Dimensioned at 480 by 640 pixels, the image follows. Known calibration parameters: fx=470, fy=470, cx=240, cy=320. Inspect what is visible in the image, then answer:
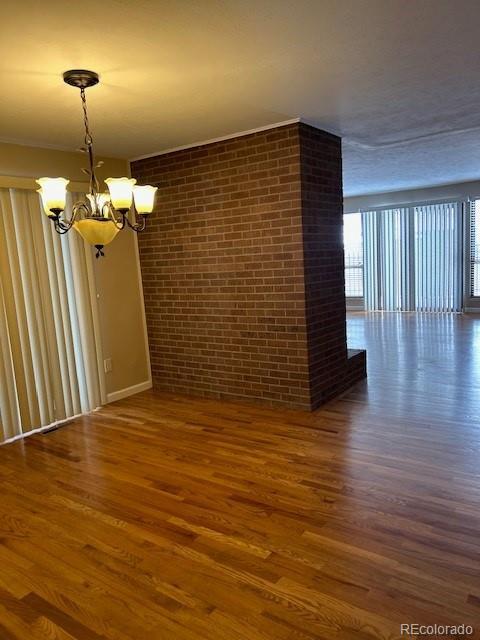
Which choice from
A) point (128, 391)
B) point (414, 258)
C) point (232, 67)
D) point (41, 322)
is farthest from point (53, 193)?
point (414, 258)

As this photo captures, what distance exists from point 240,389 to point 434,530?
2409mm

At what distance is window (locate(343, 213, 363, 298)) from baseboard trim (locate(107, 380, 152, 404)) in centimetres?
625

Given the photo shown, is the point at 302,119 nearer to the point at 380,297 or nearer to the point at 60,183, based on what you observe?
the point at 60,183

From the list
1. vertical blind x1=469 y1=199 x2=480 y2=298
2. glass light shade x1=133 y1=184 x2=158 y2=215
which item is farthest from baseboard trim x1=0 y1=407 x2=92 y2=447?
vertical blind x1=469 y1=199 x2=480 y2=298

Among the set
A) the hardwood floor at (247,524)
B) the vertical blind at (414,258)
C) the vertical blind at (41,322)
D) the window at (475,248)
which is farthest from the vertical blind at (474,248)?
the vertical blind at (41,322)

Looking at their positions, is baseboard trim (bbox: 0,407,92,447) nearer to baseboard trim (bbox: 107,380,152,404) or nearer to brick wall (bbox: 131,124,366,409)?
baseboard trim (bbox: 107,380,152,404)

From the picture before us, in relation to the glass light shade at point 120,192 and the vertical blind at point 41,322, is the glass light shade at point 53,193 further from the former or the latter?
the vertical blind at point 41,322

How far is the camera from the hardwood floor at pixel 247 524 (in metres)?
1.82

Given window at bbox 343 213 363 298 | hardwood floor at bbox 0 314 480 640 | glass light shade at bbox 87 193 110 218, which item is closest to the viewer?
hardwood floor at bbox 0 314 480 640

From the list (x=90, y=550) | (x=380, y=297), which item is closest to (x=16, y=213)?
(x=90, y=550)

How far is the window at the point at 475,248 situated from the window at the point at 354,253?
216 centimetres

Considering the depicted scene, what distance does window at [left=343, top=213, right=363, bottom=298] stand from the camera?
10.1 m

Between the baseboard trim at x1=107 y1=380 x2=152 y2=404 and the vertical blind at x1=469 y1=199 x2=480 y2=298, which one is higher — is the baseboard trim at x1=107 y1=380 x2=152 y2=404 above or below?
below

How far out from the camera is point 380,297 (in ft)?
31.7
